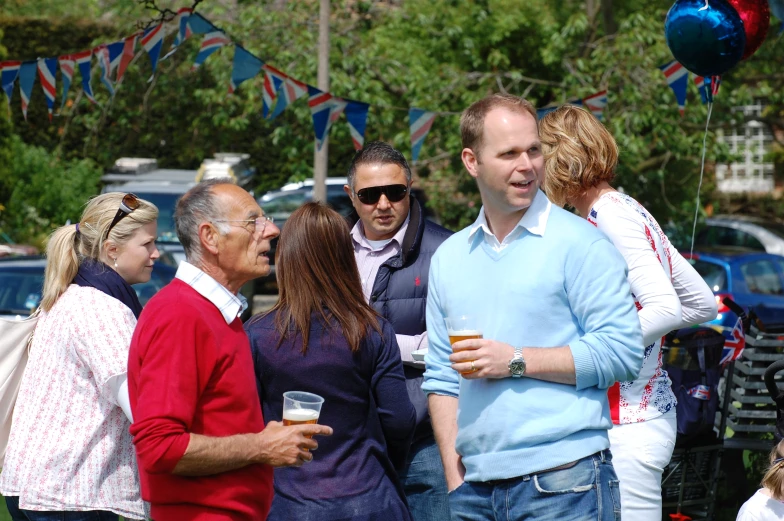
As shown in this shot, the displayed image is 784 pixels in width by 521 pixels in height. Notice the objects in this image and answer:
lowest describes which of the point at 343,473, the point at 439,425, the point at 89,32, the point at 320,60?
the point at 343,473

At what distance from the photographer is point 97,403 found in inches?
134

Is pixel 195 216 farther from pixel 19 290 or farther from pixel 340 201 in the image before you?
pixel 340 201

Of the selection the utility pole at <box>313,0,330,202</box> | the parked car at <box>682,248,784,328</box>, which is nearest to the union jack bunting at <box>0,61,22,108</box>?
the utility pole at <box>313,0,330,202</box>

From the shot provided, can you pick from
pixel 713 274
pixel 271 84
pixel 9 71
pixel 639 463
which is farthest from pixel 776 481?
pixel 713 274

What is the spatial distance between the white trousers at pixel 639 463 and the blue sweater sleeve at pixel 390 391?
67 centimetres

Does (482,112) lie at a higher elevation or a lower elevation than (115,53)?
lower

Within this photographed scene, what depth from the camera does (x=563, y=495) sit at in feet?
8.63

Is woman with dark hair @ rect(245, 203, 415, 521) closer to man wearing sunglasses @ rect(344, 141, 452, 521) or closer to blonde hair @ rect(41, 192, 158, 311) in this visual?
man wearing sunglasses @ rect(344, 141, 452, 521)

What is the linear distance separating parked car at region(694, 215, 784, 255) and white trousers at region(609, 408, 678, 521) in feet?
48.5

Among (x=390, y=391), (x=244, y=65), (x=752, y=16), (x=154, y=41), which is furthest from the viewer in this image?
(x=154, y=41)

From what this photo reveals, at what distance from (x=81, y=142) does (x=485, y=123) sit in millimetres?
22778

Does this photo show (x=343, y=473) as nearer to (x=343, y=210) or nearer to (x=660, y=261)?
(x=660, y=261)

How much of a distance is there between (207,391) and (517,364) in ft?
2.73

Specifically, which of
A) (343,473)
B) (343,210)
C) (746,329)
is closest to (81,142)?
(343,210)
